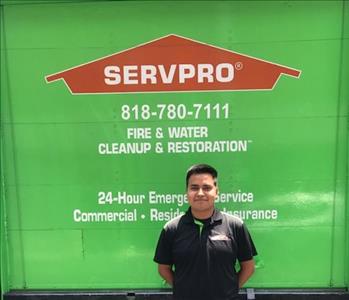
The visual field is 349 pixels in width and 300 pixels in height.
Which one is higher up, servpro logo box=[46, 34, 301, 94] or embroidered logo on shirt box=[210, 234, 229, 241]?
servpro logo box=[46, 34, 301, 94]

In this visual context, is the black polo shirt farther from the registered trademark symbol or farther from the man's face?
the registered trademark symbol

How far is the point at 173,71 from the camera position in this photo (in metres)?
2.15

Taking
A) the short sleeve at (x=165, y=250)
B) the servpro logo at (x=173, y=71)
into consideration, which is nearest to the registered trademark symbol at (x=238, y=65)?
the servpro logo at (x=173, y=71)

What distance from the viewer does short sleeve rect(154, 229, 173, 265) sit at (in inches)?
69.5

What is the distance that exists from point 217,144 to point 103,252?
2.83 feet

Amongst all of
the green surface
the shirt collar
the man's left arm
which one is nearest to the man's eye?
the shirt collar

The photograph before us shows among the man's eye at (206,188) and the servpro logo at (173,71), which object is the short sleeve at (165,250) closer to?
the man's eye at (206,188)

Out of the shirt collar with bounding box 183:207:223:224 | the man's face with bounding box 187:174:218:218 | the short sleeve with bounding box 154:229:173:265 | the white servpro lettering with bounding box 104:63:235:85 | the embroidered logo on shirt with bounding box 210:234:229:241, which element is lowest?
the short sleeve with bounding box 154:229:173:265

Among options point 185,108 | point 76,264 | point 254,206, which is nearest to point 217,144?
point 185,108

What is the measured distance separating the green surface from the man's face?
1.68 ft

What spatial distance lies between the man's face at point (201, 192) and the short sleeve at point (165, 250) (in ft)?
0.61

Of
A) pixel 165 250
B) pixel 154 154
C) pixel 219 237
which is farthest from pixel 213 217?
pixel 154 154

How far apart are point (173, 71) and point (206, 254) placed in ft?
3.18

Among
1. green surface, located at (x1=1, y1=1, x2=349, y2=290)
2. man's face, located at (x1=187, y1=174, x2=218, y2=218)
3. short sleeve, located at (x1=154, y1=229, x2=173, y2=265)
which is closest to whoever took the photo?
man's face, located at (x1=187, y1=174, x2=218, y2=218)
